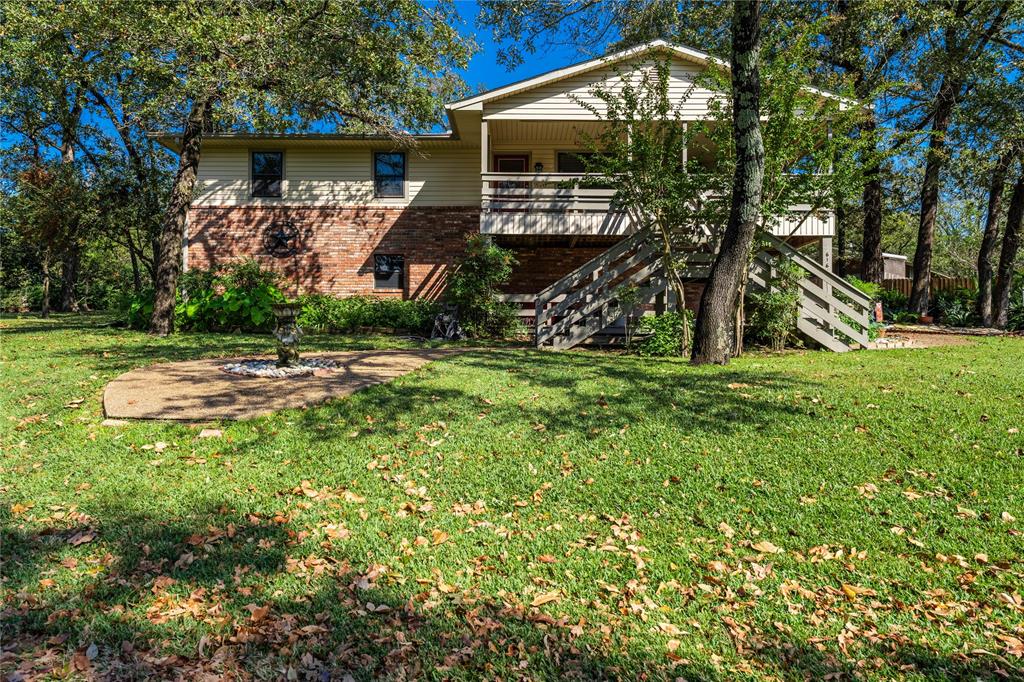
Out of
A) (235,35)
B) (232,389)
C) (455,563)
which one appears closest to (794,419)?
(455,563)

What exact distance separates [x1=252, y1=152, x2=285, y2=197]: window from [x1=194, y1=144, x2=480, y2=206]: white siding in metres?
0.17

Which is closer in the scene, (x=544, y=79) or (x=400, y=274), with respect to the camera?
(x=544, y=79)

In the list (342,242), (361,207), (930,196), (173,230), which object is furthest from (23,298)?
(930,196)

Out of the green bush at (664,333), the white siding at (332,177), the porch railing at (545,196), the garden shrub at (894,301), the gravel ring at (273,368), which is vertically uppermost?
the white siding at (332,177)

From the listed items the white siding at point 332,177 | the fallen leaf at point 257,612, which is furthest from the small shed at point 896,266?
the fallen leaf at point 257,612

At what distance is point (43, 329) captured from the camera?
1328cm

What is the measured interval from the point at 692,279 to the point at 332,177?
432 inches

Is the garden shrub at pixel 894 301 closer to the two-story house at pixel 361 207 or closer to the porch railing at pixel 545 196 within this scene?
the two-story house at pixel 361 207

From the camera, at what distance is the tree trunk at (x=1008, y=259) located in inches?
591

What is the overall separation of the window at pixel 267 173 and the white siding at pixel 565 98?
6.77 metres

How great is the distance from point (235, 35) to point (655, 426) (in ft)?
34.1

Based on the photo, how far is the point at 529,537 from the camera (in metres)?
3.70

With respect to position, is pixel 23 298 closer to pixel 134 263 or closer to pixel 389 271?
pixel 134 263

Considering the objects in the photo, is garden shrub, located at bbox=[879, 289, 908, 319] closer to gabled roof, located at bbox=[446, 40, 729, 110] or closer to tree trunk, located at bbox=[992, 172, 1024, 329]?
tree trunk, located at bbox=[992, 172, 1024, 329]
